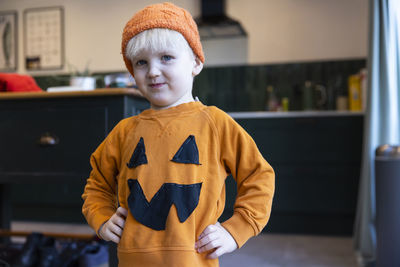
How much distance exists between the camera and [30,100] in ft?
5.09

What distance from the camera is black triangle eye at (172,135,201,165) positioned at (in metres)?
0.83

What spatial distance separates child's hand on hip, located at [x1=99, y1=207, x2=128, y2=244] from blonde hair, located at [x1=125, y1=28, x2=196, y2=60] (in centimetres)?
34

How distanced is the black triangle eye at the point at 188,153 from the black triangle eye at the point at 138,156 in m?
0.07

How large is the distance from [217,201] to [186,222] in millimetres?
90

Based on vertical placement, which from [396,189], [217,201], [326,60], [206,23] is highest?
[206,23]

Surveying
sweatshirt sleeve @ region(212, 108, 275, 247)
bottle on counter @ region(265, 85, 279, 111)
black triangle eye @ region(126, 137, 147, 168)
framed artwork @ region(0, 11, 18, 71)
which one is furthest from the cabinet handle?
framed artwork @ region(0, 11, 18, 71)

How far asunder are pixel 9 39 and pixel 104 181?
160 inches

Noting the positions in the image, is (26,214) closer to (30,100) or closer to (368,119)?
(30,100)

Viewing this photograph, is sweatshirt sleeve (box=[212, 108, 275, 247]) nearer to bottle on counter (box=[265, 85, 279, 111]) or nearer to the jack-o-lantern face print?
the jack-o-lantern face print

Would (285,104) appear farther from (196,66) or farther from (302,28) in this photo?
(196,66)

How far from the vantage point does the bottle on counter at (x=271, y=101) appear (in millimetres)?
3664

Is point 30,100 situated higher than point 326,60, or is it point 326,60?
point 326,60

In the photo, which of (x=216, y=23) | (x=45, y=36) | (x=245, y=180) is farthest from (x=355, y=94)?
(x=45, y=36)

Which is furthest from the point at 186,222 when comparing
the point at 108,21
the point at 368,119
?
the point at 108,21
